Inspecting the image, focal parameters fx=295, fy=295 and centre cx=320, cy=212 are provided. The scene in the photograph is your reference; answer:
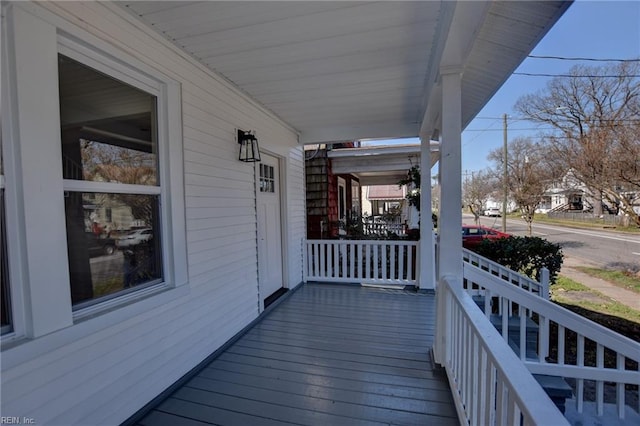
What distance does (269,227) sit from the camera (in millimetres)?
4047

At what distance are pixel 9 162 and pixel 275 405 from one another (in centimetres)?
195

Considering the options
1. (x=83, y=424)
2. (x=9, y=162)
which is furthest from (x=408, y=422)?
(x=9, y=162)

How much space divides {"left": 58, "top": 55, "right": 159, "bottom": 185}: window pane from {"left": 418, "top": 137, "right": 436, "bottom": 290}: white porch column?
348 centimetres

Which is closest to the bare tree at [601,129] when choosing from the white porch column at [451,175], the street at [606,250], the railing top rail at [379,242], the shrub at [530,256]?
the street at [606,250]

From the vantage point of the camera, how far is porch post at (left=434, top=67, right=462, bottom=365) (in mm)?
2107

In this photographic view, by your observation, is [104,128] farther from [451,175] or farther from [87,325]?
[451,175]

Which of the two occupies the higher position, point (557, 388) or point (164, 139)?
point (164, 139)

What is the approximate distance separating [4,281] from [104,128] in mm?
944

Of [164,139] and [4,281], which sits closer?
[4,281]

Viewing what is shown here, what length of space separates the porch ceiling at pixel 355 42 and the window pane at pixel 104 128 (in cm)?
50

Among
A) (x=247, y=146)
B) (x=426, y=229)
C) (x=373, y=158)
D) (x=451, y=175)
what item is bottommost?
(x=426, y=229)

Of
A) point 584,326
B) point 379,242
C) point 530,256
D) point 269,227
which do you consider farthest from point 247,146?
point 530,256

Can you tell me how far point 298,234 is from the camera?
189 inches

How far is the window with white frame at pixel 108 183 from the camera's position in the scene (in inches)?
61.2
